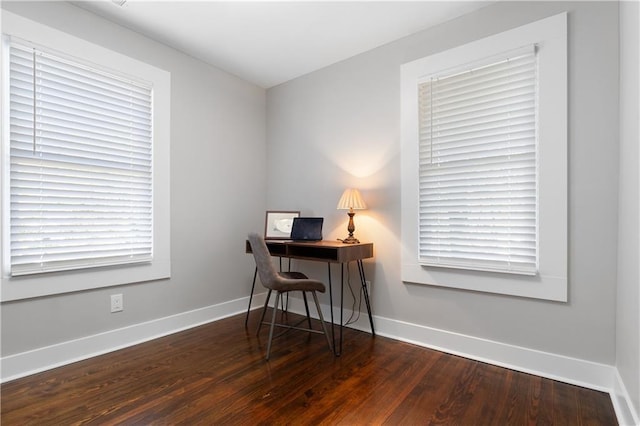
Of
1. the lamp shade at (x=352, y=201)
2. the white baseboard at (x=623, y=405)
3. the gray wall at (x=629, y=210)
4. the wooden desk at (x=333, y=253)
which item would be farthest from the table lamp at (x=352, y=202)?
the white baseboard at (x=623, y=405)

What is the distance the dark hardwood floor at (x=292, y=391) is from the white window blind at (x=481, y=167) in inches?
28.0

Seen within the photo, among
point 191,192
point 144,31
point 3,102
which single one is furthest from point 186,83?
point 3,102

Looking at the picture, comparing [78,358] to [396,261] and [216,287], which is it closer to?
[216,287]

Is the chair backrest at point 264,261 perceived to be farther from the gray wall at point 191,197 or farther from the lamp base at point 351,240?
the gray wall at point 191,197

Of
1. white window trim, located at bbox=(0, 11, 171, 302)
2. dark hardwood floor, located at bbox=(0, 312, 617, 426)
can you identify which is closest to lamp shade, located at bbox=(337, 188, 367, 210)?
dark hardwood floor, located at bbox=(0, 312, 617, 426)

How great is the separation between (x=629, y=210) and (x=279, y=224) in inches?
100

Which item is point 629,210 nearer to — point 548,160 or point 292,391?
point 548,160

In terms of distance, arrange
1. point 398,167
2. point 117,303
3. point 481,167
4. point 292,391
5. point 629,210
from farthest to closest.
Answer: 1. point 398,167
2. point 117,303
3. point 481,167
4. point 292,391
5. point 629,210

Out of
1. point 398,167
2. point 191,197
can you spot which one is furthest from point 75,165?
point 398,167

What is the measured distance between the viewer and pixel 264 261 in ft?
7.77

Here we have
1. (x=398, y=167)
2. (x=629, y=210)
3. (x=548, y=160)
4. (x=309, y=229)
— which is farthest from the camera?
(x=309, y=229)

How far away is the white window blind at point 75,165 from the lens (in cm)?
201

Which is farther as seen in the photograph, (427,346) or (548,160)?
(427,346)

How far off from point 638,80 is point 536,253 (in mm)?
1036
